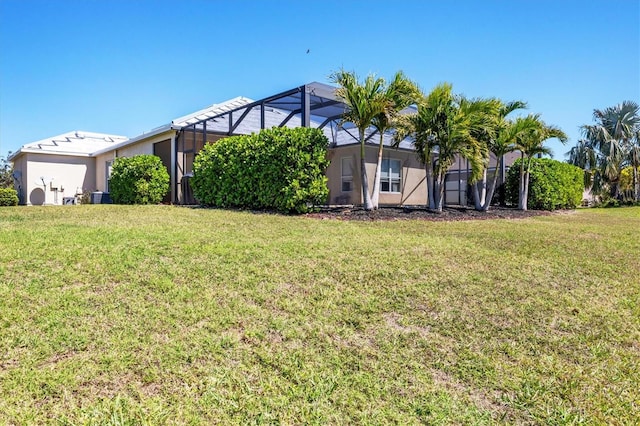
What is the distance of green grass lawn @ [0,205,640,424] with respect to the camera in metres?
2.44

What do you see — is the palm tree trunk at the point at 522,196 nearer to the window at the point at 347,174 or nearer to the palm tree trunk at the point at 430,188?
the palm tree trunk at the point at 430,188

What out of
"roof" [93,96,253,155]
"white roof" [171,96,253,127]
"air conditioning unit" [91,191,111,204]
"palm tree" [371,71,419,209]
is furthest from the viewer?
"air conditioning unit" [91,191,111,204]

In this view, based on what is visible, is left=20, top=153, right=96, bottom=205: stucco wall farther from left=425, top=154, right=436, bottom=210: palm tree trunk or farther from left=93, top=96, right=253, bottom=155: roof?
left=425, top=154, right=436, bottom=210: palm tree trunk

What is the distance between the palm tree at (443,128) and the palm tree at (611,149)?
55.1 feet

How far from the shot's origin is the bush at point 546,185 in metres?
16.7

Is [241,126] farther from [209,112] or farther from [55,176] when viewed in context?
[55,176]

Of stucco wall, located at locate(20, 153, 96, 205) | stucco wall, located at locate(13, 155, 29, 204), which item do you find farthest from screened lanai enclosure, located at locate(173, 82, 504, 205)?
stucco wall, located at locate(13, 155, 29, 204)

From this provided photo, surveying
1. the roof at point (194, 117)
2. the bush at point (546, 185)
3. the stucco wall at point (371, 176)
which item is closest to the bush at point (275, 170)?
the roof at point (194, 117)

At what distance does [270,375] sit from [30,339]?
5.84 ft

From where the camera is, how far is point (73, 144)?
22188 millimetres

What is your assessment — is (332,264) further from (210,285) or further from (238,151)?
(238,151)

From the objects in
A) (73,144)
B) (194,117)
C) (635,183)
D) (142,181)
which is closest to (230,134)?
(194,117)

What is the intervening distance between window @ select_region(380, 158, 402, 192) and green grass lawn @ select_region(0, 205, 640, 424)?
34.0 feet

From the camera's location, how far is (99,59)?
1267cm
